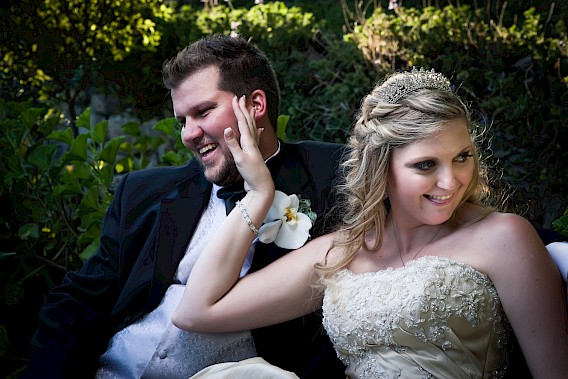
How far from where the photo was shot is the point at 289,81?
5.48 metres

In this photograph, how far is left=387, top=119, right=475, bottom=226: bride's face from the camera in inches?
89.8

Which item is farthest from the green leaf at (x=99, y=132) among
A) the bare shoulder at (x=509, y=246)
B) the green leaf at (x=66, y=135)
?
the bare shoulder at (x=509, y=246)

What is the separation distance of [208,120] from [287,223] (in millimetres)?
454

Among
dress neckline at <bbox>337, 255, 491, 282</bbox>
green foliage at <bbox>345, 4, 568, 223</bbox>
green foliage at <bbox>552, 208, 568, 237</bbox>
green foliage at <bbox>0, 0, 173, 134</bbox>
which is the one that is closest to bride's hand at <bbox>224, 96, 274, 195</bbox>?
dress neckline at <bbox>337, 255, 491, 282</bbox>

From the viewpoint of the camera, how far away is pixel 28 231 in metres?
3.91

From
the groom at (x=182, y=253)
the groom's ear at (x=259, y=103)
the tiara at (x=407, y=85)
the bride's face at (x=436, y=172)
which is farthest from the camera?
the groom's ear at (x=259, y=103)

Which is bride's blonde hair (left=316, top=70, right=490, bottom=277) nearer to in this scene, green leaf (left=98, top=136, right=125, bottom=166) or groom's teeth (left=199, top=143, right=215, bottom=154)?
groom's teeth (left=199, top=143, right=215, bottom=154)

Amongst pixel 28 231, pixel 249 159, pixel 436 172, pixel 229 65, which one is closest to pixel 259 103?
pixel 229 65

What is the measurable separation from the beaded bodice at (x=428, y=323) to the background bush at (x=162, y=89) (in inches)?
62.9

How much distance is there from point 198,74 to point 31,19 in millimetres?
3484

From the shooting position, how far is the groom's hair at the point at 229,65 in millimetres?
2834

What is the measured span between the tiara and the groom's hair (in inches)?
23.4

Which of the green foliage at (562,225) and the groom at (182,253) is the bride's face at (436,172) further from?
the groom at (182,253)

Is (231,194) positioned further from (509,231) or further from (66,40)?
(66,40)
